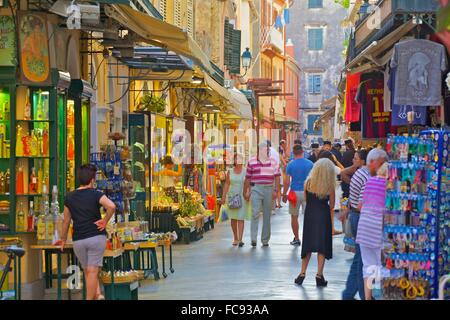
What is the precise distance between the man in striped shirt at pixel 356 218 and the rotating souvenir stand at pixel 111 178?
11.6ft

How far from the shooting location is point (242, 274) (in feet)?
56.4

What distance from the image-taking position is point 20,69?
1442 cm

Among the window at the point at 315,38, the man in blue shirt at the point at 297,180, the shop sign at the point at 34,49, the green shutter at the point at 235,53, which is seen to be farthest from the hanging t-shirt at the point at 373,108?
the window at the point at 315,38

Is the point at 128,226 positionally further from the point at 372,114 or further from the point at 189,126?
the point at 189,126

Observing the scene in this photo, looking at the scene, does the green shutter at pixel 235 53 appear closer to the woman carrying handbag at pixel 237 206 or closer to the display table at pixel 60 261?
the woman carrying handbag at pixel 237 206

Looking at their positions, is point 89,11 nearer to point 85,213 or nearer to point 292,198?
point 85,213

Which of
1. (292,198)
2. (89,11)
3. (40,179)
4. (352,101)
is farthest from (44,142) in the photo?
(352,101)

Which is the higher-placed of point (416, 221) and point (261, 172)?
point (261, 172)

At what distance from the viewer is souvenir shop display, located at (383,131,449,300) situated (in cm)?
1245

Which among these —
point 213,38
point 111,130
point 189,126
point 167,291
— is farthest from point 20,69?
point 213,38

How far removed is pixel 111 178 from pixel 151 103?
26.4ft

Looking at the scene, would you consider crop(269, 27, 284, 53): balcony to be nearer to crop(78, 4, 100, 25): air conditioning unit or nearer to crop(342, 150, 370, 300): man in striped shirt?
crop(342, 150, 370, 300): man in striped shirt

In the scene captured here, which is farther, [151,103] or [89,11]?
[151,103]

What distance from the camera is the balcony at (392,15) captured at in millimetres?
16067
